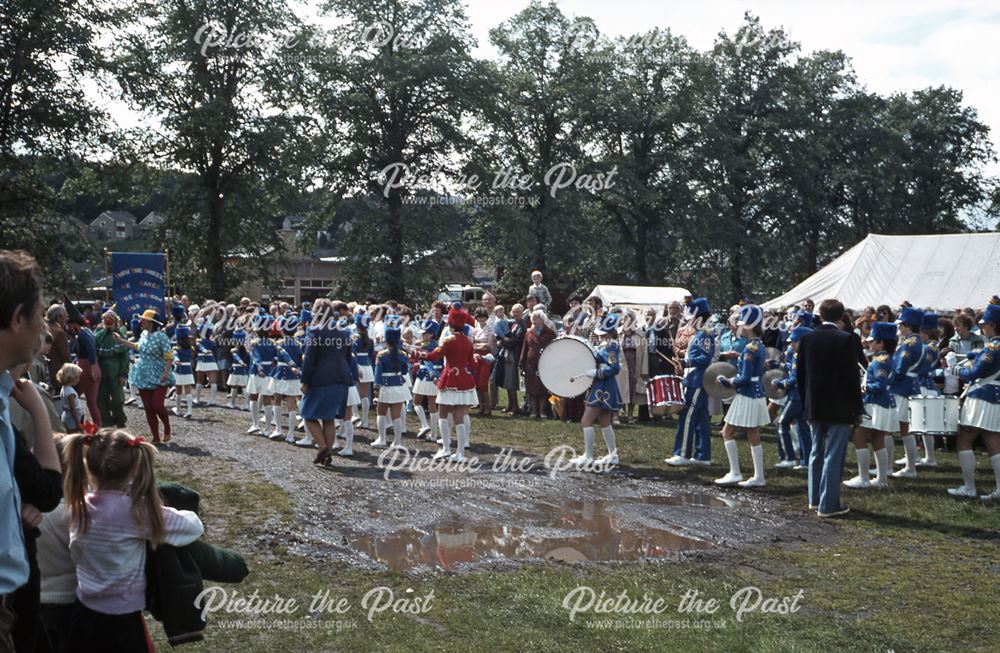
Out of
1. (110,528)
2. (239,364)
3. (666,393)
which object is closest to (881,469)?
(666,393)

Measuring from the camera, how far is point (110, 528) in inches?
154

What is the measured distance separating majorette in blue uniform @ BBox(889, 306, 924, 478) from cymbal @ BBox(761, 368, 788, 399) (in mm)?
1375

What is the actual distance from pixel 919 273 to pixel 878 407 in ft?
47.7

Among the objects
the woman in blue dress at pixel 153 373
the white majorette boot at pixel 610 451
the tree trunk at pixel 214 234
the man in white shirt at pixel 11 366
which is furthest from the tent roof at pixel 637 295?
the man in white shirt at pixel 11 366

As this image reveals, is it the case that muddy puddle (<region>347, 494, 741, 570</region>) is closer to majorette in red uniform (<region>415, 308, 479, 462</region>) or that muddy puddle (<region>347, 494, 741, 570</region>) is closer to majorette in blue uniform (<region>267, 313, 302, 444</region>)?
majorette in red uniform (<region>415, 308, 479, 462</region>)

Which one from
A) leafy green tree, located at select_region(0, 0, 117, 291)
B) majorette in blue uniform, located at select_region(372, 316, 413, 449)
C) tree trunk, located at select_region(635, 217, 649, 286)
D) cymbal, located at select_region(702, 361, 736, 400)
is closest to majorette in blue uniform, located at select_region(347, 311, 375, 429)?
majorette in blue uniform, located at select_region(372, 316, 413, 449)

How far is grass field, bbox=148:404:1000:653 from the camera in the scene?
19.3 ft

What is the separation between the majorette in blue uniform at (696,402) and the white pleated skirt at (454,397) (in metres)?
2.92

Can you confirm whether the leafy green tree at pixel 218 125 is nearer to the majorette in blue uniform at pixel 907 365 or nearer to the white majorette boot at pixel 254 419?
the white majorette boot at pixel 254 419

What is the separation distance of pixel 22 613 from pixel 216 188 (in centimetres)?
3465

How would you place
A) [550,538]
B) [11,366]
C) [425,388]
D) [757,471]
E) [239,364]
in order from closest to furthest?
[11,366], [550,538], [757,471], [425,388], [239,364]

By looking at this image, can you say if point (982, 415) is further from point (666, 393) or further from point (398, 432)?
point (398, 432)

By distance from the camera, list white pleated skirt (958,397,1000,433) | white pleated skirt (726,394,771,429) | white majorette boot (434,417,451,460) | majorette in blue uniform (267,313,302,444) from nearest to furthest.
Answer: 1. white pleated skirt (958,397,1000,433)
2. white pleated skirt (726,394,771,429)
3. white majorette boot (434,417,451,460)
4. majorette in blue uniform (267,313,302,444)

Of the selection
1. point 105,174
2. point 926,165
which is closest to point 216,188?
point 105,174
